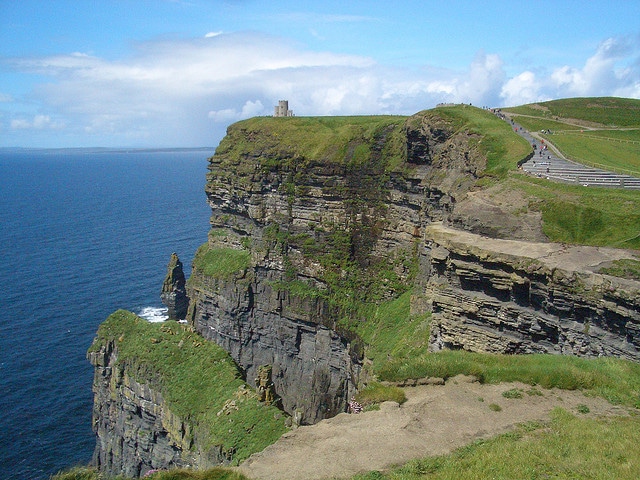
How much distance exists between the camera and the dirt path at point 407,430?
15.5 m

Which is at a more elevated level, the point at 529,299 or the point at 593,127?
the point at 593,127

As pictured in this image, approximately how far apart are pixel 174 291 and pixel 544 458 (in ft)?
198

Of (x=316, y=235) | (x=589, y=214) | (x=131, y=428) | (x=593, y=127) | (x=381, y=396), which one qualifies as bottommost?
(x=131, y=428)

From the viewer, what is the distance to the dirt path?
50.9 feet

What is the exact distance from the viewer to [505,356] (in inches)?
882

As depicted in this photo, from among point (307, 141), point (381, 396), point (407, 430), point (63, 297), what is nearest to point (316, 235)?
point (307, 141)

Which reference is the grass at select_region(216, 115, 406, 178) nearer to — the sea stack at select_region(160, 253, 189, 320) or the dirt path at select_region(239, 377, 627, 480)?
the sea stack at select_region(160, 253, 189, 320)

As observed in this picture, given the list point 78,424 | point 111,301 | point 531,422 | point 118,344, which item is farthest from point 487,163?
point 111,301

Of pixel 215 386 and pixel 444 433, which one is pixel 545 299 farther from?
pixel 215 386

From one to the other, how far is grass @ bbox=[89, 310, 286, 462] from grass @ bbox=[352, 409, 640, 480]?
16.0 metres

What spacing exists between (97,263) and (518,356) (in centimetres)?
8339

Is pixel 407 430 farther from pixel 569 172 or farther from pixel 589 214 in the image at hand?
pixel 569 172

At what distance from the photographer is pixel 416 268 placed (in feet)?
155

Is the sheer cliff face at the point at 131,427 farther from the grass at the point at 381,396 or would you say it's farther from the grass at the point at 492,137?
the grass at the point at 492,137
